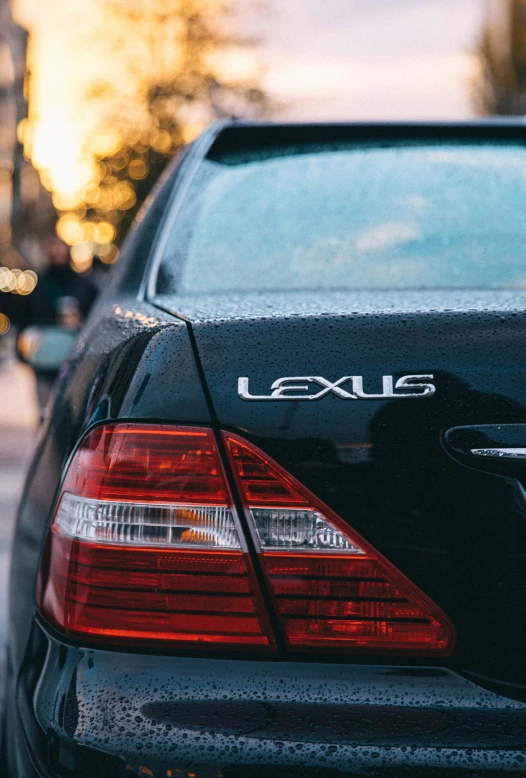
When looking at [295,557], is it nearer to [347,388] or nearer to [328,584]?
[328,584]

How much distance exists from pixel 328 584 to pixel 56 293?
7569 mm

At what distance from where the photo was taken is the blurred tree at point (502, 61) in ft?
142

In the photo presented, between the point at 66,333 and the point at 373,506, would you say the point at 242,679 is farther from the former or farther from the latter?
the point at 66,333

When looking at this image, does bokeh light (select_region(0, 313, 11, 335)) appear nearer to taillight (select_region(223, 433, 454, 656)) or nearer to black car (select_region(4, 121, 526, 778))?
black car (select_region(4, 121, 526, 778))

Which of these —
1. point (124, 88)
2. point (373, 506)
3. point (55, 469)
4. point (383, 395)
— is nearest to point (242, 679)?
point (373, 506)

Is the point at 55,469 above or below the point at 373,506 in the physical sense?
below

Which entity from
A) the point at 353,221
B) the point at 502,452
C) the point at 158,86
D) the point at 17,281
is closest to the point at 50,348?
the point at 353,221

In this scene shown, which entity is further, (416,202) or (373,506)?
(416,202)

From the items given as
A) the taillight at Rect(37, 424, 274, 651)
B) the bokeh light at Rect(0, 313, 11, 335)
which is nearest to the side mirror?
the taillight at Rect(37, 424, 274, 651)

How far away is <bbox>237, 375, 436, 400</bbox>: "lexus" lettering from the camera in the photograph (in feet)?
4.58

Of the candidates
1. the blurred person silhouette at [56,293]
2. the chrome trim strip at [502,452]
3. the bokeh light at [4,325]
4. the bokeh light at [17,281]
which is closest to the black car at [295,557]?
the chrome trim strip at [502,452]

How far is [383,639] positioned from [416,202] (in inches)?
52.1

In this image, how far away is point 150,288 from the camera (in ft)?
6.61

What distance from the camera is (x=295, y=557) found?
1.41 meters
